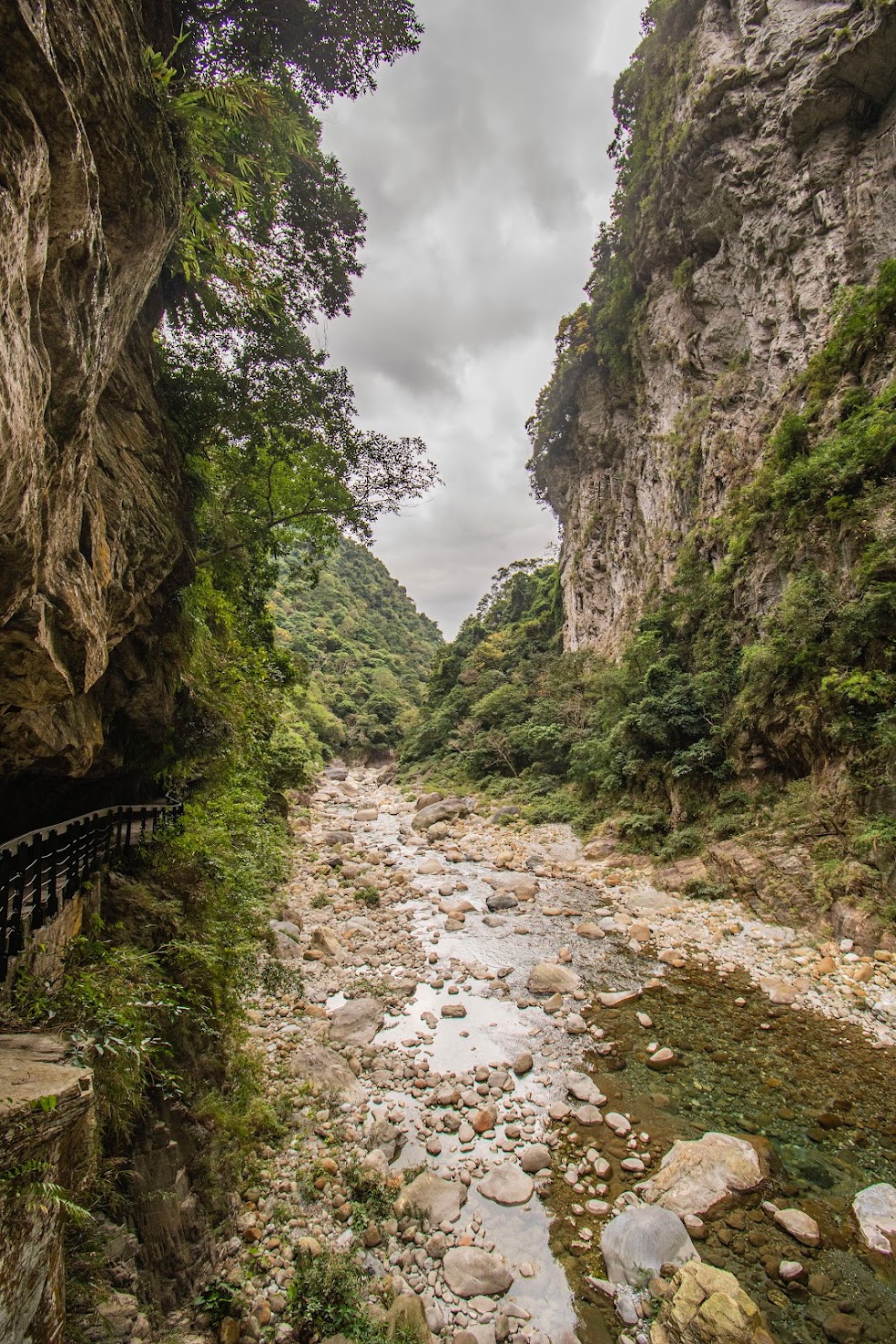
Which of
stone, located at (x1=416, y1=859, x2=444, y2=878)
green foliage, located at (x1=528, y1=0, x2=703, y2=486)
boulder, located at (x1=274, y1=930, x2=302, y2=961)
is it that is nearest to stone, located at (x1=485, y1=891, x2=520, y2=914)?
stone, located at (x1=416, y1=859, x2=444, y2=878)

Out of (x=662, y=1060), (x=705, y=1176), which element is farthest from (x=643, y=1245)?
(x=662, y=1060)

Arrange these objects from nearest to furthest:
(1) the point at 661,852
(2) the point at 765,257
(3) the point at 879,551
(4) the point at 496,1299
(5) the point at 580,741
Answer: (4) the point at 496,1299
(3) the point at 879,551
(1) the point at 661,852
(2) the point at 765,257
(5) the point at 580,741

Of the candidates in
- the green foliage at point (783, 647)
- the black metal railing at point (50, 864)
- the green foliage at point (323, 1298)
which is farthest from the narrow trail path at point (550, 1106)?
the green foliage at point (783, 647)

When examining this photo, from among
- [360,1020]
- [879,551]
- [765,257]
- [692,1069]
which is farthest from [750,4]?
[360,1020]

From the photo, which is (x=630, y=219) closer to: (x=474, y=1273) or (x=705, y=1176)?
(x=705, y=1176)

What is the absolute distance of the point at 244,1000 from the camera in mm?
7035

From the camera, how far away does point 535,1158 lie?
198 inches

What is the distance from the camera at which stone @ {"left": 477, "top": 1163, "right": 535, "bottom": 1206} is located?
468 centimetres

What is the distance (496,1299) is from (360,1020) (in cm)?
363

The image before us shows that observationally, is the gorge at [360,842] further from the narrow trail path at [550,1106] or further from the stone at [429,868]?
the stone at [429,868]

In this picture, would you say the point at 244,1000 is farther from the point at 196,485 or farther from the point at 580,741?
the point at 580,741

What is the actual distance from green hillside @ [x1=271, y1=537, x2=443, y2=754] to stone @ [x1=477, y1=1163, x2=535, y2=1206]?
9.60 meters

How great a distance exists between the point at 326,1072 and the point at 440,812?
15247mm

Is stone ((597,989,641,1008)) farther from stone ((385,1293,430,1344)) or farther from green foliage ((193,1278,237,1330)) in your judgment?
green foliage ((193,1278,237,1330))
